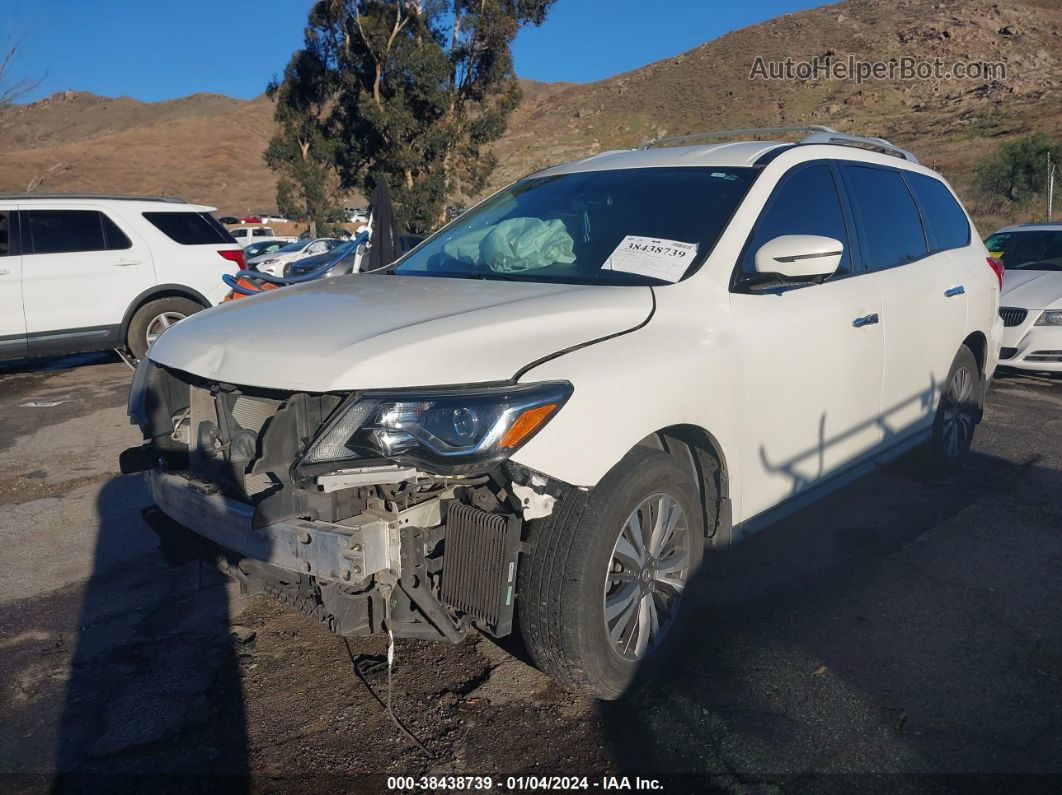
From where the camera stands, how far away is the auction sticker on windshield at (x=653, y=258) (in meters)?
3.34

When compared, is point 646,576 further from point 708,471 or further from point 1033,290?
point 1033,290

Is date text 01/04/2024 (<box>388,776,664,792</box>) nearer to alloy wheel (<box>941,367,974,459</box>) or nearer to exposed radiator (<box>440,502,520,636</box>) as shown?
exposed radiator (<box>440,502,520,636</box>)

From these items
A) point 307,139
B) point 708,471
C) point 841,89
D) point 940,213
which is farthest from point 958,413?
point 841,89

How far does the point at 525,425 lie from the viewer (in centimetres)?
251

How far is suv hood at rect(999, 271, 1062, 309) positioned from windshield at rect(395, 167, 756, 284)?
578 cm

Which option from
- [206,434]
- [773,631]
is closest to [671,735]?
[773,631]

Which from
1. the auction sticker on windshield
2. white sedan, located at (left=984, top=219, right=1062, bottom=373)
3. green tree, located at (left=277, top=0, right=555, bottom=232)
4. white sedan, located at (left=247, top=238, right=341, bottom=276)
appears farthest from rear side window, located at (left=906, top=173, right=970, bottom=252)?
green tree, located at (left=277, top=0, right=555, bottom=232)

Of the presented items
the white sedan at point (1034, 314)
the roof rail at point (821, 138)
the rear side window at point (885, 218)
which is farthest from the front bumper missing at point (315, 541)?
the white sedan at point (1034, 314)

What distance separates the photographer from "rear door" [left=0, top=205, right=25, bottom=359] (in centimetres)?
880

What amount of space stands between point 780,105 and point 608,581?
57.3m

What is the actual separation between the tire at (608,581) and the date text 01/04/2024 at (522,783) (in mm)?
306

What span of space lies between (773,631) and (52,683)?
273cm

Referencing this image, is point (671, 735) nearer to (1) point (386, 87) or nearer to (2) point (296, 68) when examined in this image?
(1) point (386, 87)

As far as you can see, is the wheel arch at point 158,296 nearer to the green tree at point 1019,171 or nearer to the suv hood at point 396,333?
the suv hood at point 396,333
